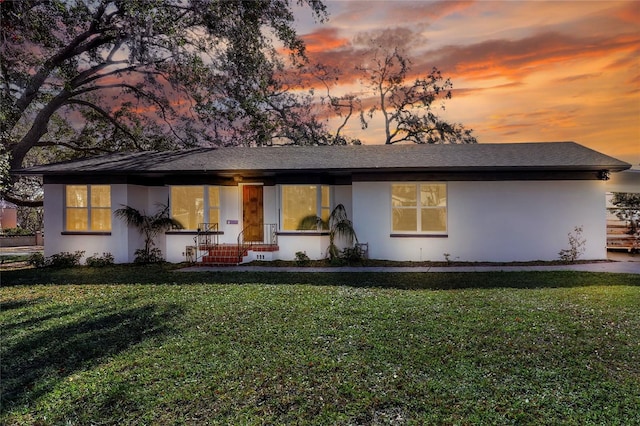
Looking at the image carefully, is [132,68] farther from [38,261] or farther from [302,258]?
[302,258]

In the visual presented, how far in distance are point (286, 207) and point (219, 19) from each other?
9272 mm

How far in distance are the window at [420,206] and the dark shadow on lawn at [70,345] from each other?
8.61m

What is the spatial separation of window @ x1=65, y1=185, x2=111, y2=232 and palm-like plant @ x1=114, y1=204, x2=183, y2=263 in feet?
2.90


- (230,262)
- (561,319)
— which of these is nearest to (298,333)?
(561,319)

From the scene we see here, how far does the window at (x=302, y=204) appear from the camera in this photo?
15.2 m

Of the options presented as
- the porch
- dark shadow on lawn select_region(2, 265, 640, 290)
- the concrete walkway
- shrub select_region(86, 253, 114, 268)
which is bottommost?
dark shadow on lawn select_region(2, 265, 640, 290)

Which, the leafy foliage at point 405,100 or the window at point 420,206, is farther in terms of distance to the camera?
the leafy foliage at point 405,100

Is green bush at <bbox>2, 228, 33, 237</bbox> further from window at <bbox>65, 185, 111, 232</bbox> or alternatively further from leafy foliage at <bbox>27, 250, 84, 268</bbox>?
window at <bbox>65, 185, 111, 232</bbox>

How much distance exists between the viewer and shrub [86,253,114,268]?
1494cm

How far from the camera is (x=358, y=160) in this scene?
49.6 ft

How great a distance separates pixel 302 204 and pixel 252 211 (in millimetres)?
1949

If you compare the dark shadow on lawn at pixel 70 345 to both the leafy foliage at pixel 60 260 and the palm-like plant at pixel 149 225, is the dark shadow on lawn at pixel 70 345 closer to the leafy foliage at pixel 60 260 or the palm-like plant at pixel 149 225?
the palm-like plant at pixel 149 225

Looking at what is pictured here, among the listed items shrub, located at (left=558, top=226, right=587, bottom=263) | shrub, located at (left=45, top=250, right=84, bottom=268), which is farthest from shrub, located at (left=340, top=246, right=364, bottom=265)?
shrub, located at (left=45, top=250, right=84, bottom=268)

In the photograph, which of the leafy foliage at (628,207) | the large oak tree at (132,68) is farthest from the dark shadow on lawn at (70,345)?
the leafy foliage at (628,207)
